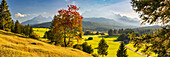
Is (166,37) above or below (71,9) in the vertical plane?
below

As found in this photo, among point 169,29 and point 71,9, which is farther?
point 71,9

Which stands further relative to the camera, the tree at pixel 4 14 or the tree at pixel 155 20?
the tree at pixel 4 14

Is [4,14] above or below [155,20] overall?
above

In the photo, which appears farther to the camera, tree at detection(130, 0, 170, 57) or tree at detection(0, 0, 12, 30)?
tree at detection(0, 0, 12, 30)

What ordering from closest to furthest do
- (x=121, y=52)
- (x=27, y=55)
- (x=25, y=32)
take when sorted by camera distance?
(x=27, y=55)
(x=121, y=52)
(x=25, y=32)

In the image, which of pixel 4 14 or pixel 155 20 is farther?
pixel 4 14

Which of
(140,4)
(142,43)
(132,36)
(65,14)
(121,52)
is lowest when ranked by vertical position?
(121,52)

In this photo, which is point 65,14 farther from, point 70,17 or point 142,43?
point 142,43

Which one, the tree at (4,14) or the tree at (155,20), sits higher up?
the tree at (4,14)

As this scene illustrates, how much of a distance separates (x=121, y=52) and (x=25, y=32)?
6992cm

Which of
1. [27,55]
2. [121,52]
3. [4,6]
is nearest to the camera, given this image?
[27,55]

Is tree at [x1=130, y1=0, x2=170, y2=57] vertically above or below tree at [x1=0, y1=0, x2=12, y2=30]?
below

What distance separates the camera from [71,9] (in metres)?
31.7

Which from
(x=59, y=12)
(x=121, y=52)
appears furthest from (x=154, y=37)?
(x=121, y=52)
